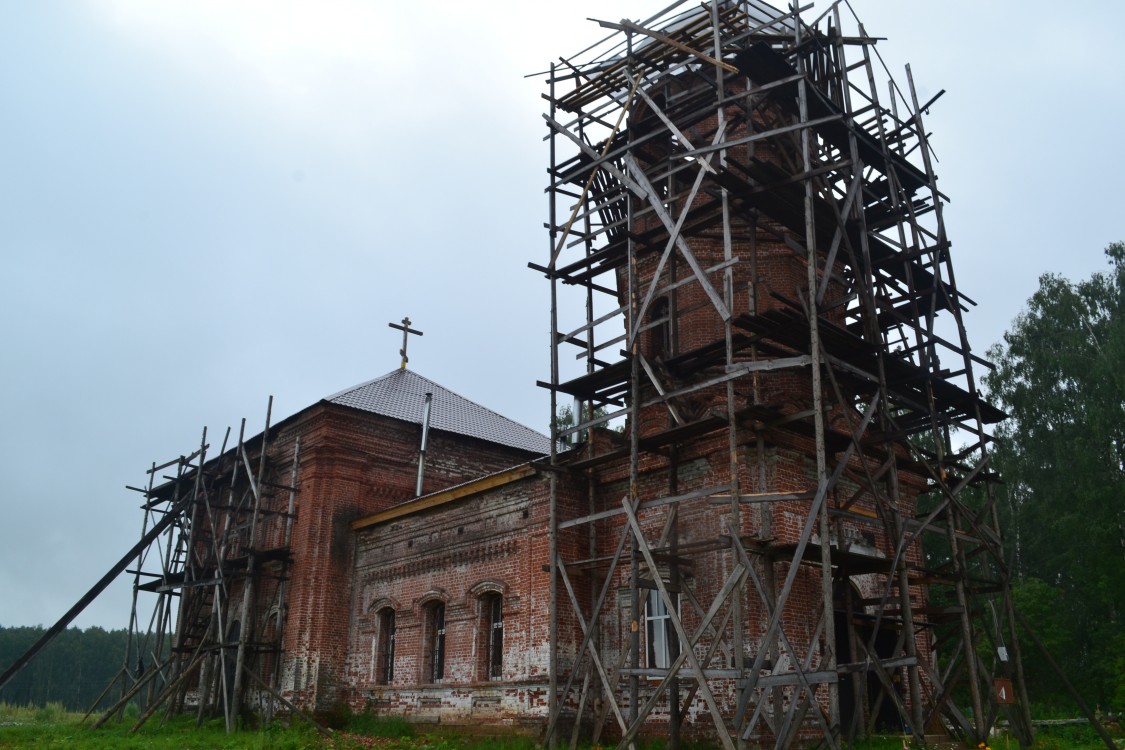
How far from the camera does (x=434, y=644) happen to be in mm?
17531

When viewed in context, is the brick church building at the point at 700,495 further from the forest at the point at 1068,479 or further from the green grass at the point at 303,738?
the forest at the point at 1068,479

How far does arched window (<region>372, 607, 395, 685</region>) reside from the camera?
18.2 meters

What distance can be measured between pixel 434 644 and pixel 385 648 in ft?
5.09

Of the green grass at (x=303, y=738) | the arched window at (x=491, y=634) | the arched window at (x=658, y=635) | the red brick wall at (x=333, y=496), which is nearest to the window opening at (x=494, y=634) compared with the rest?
the arched window at (x=491, y=634)

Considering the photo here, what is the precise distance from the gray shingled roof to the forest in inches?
543

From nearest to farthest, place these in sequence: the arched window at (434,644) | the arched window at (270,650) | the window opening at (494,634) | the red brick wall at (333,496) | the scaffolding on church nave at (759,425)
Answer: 1. the scaffolding on church nave at (759,425)
2. the window opening at (494,634)
3. the arched window at (434,644)
4. the red brick wall at (333,496)
5. the arched window at (270,650)

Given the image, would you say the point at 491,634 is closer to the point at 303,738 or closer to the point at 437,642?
the point at 437,642

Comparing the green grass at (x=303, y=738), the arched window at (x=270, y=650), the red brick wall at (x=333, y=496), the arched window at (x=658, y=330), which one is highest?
the arched window at (x=658, y=330)

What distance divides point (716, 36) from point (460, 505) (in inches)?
367

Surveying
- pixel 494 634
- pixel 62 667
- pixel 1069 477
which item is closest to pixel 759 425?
pixel 494 634

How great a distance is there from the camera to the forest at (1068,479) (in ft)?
78.3

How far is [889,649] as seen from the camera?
14461 mm

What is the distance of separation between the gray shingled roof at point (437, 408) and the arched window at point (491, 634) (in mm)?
6215

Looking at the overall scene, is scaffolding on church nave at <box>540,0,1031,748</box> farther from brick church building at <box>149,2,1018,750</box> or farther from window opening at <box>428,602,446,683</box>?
window opening at <box>428,602,446,683</box>
